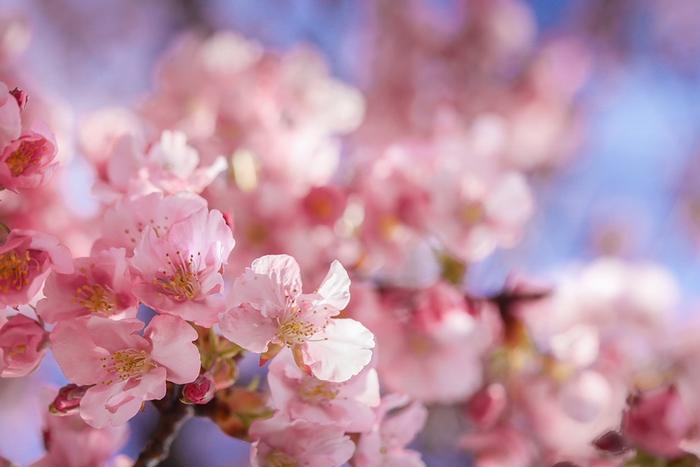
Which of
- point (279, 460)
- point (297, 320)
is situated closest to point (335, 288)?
point (297, 320)

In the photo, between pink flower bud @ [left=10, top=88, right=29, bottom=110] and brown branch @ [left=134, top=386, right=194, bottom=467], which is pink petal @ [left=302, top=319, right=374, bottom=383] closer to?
brown branch @ [left=134, top=386, right=194, bottom=467]

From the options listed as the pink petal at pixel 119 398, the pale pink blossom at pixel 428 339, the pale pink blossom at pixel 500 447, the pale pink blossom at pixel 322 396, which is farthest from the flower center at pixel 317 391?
the pale pink blossom at pixel 500 447

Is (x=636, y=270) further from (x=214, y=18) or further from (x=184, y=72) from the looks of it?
(x=214, y=18)

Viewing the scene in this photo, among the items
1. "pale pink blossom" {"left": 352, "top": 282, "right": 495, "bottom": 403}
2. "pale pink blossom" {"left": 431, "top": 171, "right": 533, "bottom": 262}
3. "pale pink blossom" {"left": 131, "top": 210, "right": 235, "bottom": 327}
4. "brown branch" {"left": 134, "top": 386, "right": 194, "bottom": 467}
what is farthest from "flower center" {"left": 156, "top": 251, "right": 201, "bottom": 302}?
"pale pink blossom" {"left": 431, "top": 171, "right": 533, "bottom": 262}

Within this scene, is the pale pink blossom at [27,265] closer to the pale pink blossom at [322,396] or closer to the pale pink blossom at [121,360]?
the pale pink blossom at [121,360]

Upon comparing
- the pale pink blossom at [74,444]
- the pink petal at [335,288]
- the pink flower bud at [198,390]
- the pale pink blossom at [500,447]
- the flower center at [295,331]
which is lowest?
the pale pink blossom at [500,447]

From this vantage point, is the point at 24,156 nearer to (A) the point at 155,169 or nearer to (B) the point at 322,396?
(A) the point at 155,169

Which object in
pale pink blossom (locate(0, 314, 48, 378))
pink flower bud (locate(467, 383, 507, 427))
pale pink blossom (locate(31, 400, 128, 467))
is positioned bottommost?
pink flower bud (locate(467, 383, 507, 427))

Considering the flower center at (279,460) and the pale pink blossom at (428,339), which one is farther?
the pale pink blossom at (428,339)
